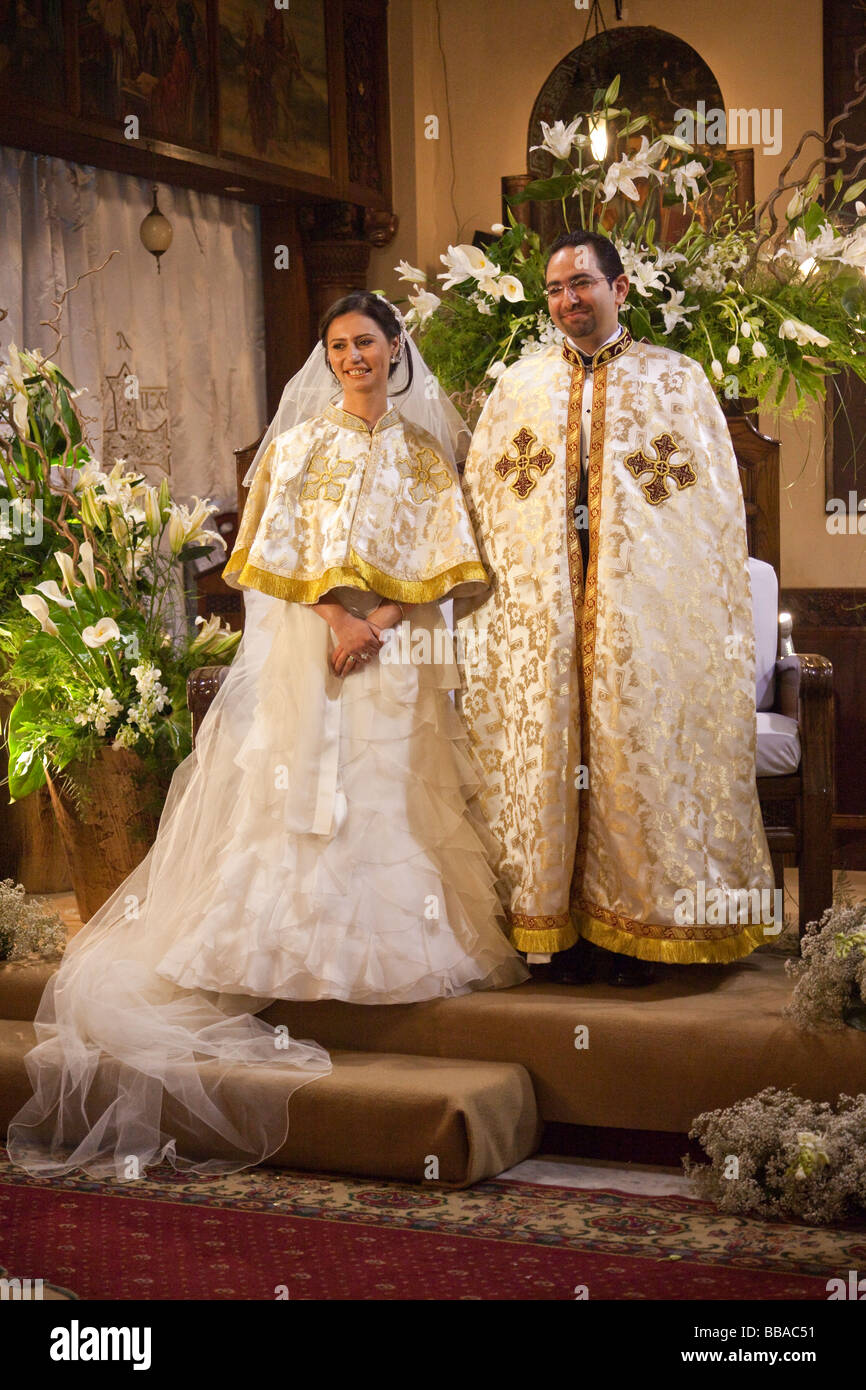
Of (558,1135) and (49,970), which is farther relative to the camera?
(49,970)

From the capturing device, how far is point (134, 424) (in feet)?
26.8

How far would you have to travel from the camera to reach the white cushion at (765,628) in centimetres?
487

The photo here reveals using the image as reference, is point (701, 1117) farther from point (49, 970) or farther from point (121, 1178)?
point (49, 970)

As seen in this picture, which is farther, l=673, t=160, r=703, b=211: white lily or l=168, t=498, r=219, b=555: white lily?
l=168, t=498, r=219, b=555: white lily

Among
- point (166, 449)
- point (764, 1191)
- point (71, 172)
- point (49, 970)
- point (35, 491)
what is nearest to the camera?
point (764, 1191)

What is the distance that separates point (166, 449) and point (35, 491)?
2839 millimetres

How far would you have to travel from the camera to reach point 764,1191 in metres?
3.37

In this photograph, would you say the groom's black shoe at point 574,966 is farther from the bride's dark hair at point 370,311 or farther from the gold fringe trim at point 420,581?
the bride's dark hair at point 370,311

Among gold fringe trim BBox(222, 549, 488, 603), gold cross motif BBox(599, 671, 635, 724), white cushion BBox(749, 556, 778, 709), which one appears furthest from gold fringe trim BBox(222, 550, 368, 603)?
white cushion BBox(749, 556, 778, 709)

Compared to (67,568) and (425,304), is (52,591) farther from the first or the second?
(425,304)

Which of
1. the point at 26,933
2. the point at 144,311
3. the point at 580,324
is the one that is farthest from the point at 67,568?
the point at 144,311

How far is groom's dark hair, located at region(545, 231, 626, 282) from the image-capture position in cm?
389

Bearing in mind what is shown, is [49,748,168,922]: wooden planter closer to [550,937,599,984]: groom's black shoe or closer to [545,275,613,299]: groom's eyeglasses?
[550,937,599,984]: groom's black shoe

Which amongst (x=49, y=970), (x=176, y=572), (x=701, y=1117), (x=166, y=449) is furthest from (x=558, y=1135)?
(x=166, y=449)
